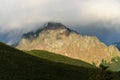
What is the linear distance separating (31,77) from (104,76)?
5344cm

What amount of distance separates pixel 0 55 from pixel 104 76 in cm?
7806

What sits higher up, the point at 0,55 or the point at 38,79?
the point at 0,55

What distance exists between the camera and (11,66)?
415 feet

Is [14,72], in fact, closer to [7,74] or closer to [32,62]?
[7,74]

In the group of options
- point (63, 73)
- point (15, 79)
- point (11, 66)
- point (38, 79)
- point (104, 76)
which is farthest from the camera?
point (63, 73)

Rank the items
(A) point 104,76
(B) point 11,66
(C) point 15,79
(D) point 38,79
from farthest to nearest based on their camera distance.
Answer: (B) point 11,66
(D) point 38,79
(C) point 15,79
(A) point 104,76

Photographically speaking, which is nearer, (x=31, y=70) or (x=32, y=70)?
(x=31, y=70)

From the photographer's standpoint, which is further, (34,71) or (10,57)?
(10,57)

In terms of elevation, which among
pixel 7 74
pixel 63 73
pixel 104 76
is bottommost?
pixel 104 76

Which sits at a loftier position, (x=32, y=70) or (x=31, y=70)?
(x=32, y=70)

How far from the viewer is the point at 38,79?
4587 inches

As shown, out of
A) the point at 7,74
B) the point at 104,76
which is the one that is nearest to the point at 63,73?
the point at 7,74

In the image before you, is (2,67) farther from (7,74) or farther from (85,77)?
(85,77)

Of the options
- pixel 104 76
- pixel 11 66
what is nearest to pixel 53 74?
pixel 11 66
